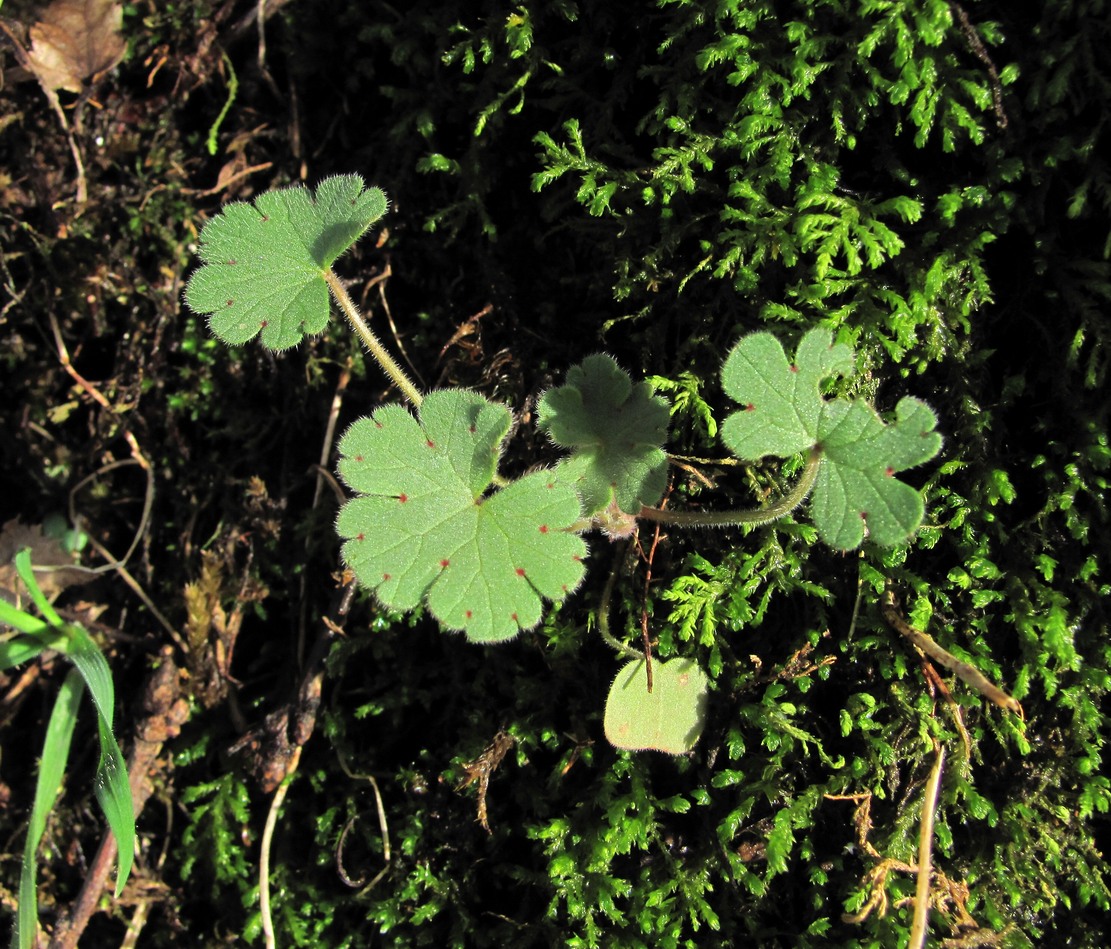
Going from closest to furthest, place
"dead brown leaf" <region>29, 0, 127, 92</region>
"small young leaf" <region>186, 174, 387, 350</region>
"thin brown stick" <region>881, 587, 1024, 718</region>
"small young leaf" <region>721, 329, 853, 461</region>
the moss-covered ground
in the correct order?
1. "thin brown stick" <region>881, 587, 1024, 718</region>
2. "small young leaf" <region>721, 329, 853, 461</region>
3. the moss-covered ground
4. "small young leaf" <region>186, 174, 387, 350</region>
5. "dead brown leaf" <region>29, 0, 127, 92</region>

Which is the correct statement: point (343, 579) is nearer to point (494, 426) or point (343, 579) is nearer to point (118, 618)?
point (494, 426)

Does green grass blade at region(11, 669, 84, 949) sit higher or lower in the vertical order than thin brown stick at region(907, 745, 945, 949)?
higher

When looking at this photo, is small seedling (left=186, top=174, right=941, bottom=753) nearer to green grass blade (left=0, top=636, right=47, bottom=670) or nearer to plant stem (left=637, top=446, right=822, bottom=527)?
plant stem (left=637, top=446, right=822, bottom=527)

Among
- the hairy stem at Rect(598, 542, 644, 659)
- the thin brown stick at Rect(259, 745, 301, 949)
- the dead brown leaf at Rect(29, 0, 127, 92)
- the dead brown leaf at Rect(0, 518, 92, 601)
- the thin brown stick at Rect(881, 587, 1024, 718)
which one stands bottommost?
the thin brown stick at Rect(259, 745, 301, 949)

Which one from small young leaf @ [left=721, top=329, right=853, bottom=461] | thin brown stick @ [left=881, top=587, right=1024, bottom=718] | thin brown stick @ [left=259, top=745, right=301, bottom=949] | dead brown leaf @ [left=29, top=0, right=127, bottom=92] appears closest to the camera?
thin brown stick @ [left=881, top=587, right=1024, bottom=718]

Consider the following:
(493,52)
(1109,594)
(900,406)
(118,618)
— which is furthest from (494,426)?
(118,618)

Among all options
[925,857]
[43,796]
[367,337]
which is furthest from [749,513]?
[43,796]

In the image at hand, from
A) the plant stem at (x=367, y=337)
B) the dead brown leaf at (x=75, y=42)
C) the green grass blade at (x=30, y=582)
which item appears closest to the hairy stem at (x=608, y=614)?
the plant stem at (x=367, y=337)

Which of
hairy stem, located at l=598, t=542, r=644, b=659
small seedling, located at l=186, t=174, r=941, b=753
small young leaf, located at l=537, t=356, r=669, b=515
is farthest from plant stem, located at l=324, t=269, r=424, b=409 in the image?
hairy stem, located at l=598, t=542, r=644, b=659
